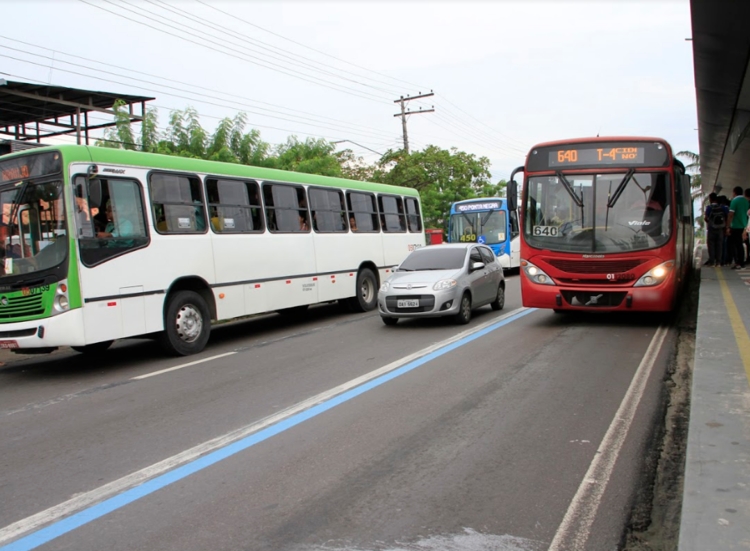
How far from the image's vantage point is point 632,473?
4.62 metres

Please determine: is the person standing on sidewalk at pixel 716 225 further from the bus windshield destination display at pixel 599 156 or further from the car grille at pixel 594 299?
the car grille at pixel 594 299

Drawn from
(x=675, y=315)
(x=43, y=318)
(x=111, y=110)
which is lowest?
(x=675, y=315)

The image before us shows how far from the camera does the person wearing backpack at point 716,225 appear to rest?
16.0 meters

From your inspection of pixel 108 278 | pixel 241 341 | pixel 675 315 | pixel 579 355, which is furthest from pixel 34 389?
pixel 675 315

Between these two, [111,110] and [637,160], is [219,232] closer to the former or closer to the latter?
[637,160]

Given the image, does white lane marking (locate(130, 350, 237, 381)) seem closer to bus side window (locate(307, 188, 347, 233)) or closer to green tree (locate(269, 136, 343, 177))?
bus side window (locate(307, 188, 347, 233))

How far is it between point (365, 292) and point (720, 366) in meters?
10.1

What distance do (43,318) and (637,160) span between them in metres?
9.51

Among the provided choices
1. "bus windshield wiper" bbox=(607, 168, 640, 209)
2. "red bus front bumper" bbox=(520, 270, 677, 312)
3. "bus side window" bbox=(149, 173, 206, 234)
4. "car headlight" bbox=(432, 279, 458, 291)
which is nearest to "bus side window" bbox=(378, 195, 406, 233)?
"car headlight" bbox=(432, 279, 458, 291)

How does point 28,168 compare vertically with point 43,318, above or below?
above

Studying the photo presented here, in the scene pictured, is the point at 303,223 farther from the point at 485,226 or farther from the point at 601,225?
the point at 485,226

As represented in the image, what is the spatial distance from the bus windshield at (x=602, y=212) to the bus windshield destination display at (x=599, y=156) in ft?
0.75

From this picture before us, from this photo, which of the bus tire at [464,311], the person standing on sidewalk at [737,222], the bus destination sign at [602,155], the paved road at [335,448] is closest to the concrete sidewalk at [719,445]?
the paved road at [335,448]

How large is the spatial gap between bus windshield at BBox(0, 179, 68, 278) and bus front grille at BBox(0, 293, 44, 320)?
13.8 inches
